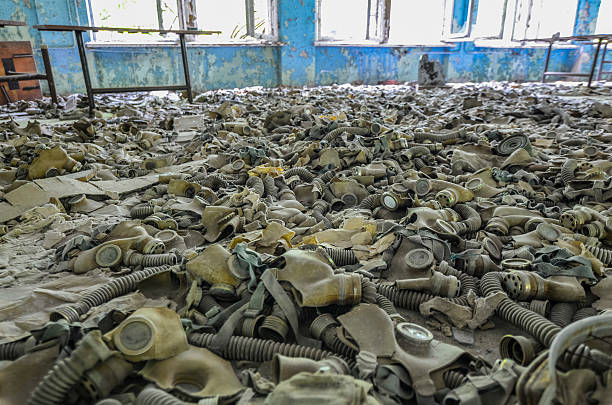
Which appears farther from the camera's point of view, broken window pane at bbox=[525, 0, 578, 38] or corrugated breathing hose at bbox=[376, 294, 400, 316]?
broken window pane at bbox=[525, 0, 578, 38]

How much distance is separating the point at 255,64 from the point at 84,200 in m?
8.57

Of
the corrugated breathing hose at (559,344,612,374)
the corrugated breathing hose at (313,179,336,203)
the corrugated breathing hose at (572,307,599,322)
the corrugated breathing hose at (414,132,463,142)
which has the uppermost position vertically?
the corrugated breathing hose at (559,344,612,374)

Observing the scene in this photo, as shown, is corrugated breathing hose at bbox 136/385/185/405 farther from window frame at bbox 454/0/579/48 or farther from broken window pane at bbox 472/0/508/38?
broken window pane at bbox 472/0/508/38

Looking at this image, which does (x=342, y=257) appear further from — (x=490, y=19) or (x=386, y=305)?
(x=490, y=19)

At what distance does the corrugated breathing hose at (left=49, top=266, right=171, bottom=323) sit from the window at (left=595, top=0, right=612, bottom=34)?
48.8 feet

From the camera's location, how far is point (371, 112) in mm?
5336

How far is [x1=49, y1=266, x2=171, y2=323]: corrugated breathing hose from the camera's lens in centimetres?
118

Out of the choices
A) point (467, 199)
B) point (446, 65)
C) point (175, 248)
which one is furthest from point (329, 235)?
point (446, 65)

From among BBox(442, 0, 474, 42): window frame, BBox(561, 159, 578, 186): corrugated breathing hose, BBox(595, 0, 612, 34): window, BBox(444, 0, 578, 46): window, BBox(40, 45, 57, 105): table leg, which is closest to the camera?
BBox(561, 159, 578, 186): corrugated breathing hose

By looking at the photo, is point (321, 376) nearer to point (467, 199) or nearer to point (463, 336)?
point (463, 336)

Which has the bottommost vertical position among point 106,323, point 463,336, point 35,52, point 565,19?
point 463,336

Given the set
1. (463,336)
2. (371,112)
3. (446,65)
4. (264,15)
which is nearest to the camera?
(463,336)

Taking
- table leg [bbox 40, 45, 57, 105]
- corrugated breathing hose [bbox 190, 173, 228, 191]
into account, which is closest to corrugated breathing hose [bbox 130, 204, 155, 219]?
corrugated breathing hose [bbox 190, 173, 228, 191]

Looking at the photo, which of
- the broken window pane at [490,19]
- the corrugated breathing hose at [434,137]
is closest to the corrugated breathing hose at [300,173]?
the corrugated breathing hose at [434,137]
